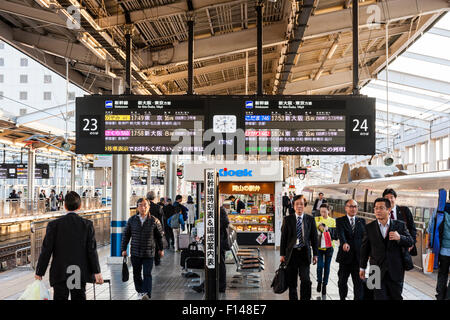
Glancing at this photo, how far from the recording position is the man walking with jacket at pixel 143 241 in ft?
25.1

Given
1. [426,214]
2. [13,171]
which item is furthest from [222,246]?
[13,171]

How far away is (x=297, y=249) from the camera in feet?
23.5

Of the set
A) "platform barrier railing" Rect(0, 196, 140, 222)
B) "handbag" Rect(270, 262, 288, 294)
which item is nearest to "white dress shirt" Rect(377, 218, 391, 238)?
"handbag" Rect(270, 262, 288, 294)

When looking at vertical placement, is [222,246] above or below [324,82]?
below

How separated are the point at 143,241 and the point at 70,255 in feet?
7.12

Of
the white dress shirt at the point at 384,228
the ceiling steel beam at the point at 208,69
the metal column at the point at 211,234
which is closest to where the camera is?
the white dress shirt at the point at 384,228

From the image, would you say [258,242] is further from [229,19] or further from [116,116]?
[116,116]

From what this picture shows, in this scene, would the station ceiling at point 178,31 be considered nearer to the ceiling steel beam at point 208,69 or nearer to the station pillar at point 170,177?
the ceiling steel beam at point 208,69

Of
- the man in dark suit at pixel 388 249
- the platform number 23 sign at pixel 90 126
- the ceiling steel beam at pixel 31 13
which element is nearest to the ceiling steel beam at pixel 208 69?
the ceiling steel beam at pixel 31 13

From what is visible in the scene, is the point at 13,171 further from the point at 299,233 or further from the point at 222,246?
the point at 299,233

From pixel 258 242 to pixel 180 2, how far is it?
9814mm

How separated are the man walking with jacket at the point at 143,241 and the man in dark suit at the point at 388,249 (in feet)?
11.0

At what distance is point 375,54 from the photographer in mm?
15711
